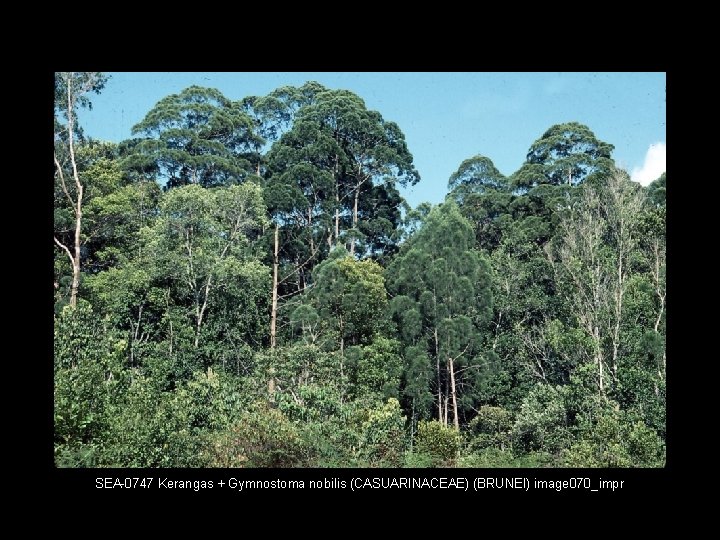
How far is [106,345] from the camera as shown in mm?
9742

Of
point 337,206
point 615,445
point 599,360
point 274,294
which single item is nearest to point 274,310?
point 274,294

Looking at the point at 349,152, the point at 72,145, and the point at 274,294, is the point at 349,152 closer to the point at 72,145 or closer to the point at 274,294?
the point at 274,294

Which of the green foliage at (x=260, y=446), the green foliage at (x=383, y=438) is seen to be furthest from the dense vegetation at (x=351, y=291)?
the green foliage at (x=260, y=446)

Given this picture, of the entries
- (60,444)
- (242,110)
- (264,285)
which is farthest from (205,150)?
(60,444)

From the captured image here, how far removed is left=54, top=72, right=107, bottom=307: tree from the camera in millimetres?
11312

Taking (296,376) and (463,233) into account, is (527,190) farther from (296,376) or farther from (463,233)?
(296,376)

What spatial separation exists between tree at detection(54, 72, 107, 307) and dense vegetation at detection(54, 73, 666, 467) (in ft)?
0.10

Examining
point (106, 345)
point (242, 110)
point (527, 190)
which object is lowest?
point (106, 345)

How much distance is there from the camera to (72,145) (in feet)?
38.1

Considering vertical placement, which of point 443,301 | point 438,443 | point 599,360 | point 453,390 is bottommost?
point 438,443

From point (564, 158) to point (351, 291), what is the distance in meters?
4.92

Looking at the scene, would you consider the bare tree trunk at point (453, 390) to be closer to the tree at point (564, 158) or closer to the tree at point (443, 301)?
the tree at point (443, 301)

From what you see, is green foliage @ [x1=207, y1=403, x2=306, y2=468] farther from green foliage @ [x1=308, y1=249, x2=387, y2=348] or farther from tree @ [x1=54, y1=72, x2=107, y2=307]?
tree @ [x1=54, y1=72, x2=107, y2=307]
